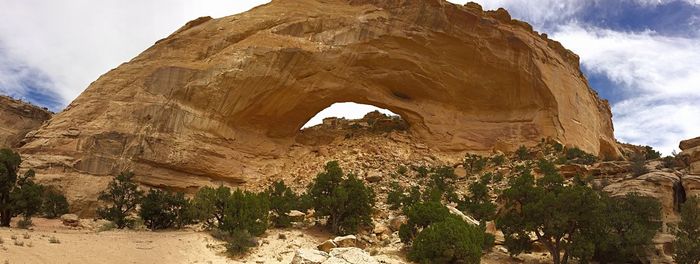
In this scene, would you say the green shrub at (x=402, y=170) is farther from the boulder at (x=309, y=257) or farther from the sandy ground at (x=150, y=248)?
the boulder at (x=309, y=257)

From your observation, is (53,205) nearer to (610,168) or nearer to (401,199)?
(401,199)

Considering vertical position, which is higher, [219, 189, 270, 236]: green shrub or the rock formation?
the rock formation

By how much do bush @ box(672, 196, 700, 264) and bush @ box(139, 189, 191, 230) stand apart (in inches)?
659

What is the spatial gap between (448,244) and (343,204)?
17.6 ft

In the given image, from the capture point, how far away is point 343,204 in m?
19.5

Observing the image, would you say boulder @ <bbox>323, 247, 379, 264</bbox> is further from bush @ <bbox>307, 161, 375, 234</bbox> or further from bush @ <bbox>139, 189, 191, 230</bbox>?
bush @ <bbox>139, 189, 191, 230</bbox>

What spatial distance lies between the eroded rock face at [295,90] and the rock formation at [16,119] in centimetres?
592

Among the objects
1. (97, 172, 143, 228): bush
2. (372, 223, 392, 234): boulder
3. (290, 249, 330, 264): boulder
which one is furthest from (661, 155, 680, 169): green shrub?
(97, 172, 143, 228): bush

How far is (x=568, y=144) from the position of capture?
31938mm

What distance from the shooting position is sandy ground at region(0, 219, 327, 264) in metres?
12.5

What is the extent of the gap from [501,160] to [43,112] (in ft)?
95.8

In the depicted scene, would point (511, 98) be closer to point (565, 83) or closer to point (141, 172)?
point (565, 83)

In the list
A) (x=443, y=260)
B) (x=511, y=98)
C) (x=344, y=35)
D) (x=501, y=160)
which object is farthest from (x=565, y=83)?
(x=443, y=260)

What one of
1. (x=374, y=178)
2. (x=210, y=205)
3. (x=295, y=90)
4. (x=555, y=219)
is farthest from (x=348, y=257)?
(x=295, y=90)
